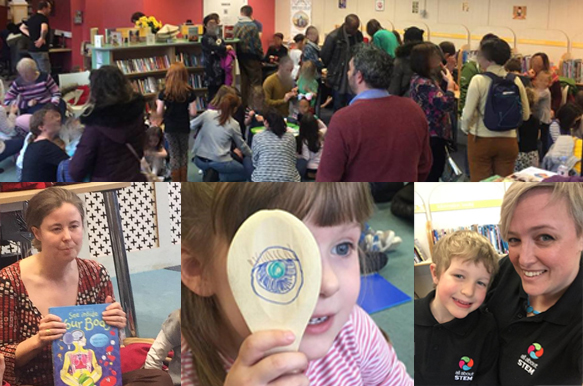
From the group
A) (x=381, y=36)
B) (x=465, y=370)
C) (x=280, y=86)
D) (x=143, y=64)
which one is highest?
(x=381, y=36)

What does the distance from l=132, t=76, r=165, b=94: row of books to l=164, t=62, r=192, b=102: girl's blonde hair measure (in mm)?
61

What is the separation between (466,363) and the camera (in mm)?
1780

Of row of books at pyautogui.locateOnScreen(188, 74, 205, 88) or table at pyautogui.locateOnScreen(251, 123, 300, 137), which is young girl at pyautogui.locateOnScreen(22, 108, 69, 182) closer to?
row of books at pyautogui.locateOnScreen(188, 74, 205, 88)

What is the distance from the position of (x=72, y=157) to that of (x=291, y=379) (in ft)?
4.71

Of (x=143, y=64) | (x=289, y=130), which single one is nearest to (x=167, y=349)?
(x=143, y=64)

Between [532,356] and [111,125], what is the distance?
1.88 m

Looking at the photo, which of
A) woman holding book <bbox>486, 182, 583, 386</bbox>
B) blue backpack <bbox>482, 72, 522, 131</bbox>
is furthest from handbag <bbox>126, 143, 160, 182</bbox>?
blue backpack <bbox>482, 72, 522, 131</bbox>

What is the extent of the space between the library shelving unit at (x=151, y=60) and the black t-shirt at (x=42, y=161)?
0.45 metres

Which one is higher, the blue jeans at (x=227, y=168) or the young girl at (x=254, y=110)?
the young girl at (x=254, y=110)

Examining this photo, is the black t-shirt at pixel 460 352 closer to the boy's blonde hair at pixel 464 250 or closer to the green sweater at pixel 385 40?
the boy's blonde hair at pixel 464 250

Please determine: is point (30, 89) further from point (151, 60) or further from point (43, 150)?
point (151, 60)

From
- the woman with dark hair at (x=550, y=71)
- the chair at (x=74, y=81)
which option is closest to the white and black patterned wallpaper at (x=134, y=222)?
the chair at (x=74, y=81)

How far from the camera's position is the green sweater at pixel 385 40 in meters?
3.44

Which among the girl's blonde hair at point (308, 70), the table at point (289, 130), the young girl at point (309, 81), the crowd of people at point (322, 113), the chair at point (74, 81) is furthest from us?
the girl's blonde hair at point (308, 70)
